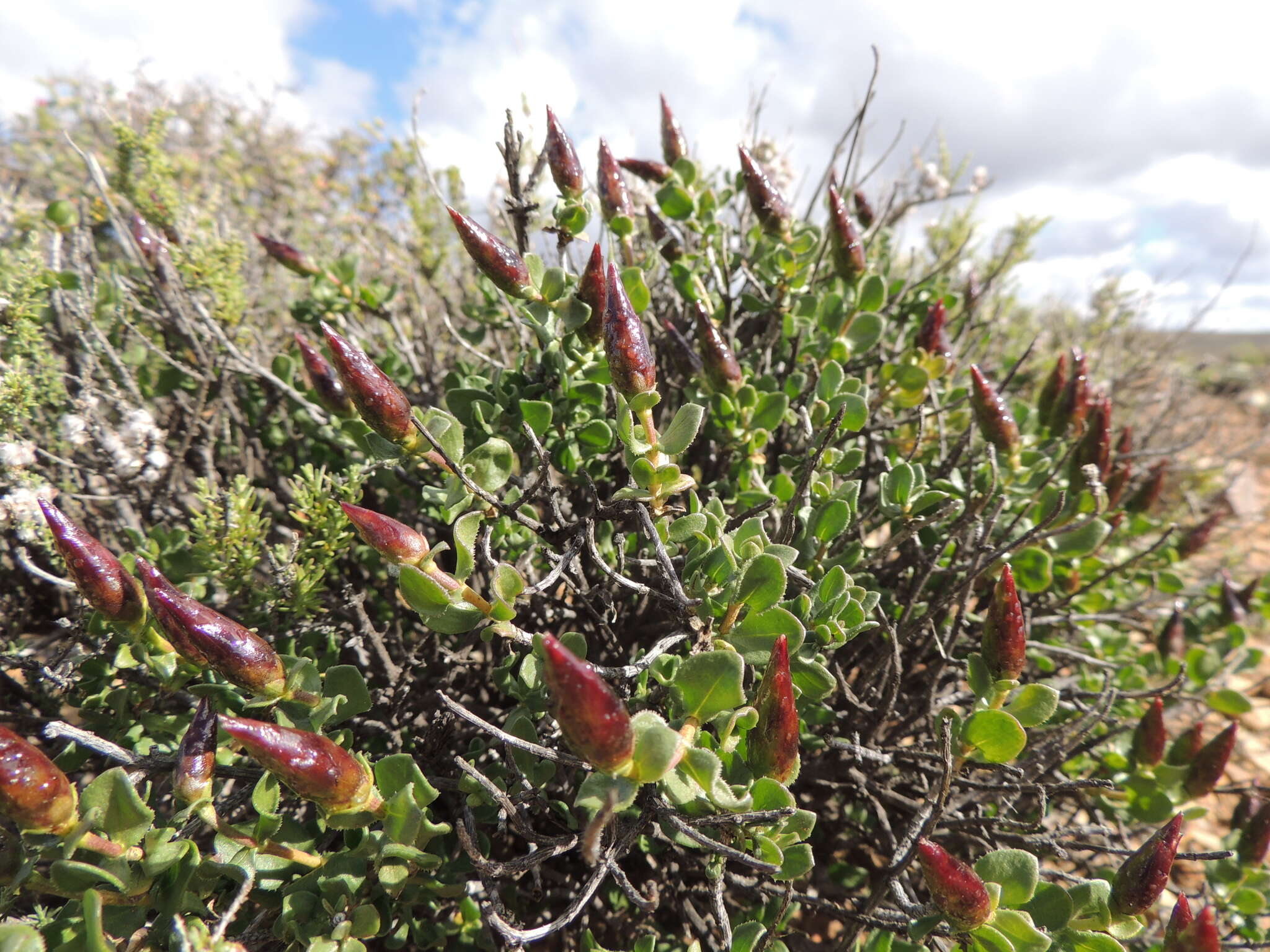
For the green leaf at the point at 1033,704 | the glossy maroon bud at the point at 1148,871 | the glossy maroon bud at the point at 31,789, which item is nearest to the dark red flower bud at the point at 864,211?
the green leaf at the point at 1033,704

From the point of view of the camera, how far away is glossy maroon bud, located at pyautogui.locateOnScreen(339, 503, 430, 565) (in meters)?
0.91

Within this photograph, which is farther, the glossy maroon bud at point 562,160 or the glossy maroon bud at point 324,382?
the glossy maroon bud at point 562,160

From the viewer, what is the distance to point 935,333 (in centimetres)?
158

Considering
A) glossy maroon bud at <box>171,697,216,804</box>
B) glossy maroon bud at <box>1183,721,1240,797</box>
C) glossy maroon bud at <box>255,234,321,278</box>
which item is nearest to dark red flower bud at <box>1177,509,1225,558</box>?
glossy maroon bud at <box>1183,721,1240,797</box>

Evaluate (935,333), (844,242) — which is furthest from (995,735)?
(844,242)

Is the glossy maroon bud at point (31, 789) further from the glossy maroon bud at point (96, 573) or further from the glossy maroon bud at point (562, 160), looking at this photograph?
the glossy maroon bud at point (562, 160)

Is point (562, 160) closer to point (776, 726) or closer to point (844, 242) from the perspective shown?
point (844, 242)

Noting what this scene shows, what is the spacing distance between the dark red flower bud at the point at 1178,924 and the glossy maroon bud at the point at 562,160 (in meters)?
1.57

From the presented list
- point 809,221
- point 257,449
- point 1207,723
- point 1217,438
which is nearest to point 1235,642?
point 1207,723

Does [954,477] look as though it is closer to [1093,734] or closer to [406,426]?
[1093,734]

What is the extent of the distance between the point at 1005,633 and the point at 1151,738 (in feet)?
2.71

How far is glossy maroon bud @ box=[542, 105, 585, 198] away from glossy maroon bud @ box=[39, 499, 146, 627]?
101 cm

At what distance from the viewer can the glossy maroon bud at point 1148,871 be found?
0.95 meters

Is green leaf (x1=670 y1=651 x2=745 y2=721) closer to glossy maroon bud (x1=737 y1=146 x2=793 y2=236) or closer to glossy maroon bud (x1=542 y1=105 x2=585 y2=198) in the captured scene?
glossy maroon bud (x1=542 y1=105 x2=585 y2=198)
